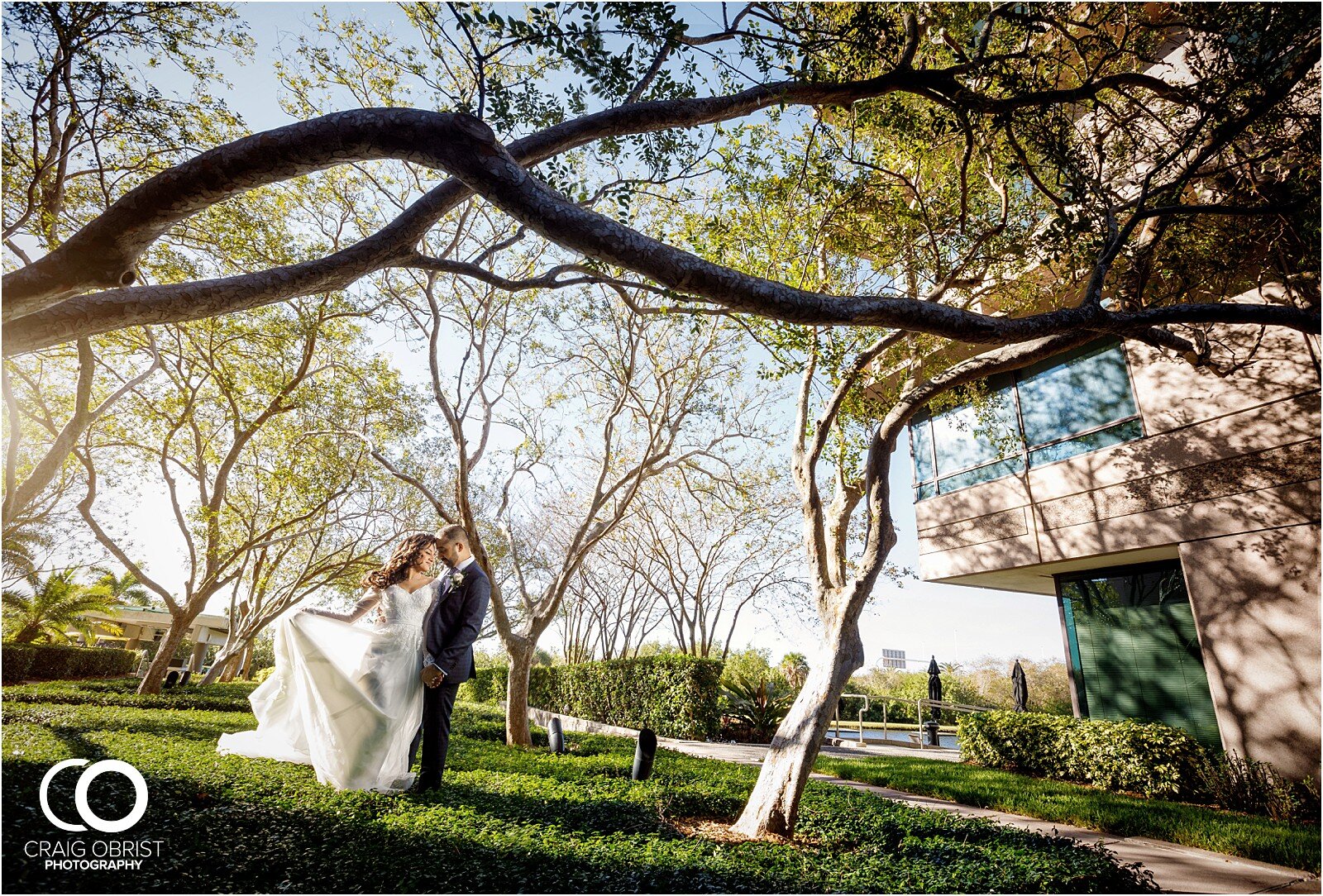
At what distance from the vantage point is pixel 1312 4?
5238mm

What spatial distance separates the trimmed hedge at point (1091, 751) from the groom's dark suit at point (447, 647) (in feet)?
34.9

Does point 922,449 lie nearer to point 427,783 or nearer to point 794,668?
point 794,668

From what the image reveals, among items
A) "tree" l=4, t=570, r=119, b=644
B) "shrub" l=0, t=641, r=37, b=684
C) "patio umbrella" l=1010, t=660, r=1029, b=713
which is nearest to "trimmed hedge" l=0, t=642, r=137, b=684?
"shrub" l=0, t=641, r=37, b=684

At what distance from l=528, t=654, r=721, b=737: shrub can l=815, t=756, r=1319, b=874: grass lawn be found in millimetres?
4107

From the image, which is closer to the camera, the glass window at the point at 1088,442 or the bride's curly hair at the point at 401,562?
the bride's curly hair at the point at 401,562

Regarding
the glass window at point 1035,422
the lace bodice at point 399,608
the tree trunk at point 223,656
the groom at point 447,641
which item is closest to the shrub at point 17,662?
the tree trunk at point 223,656

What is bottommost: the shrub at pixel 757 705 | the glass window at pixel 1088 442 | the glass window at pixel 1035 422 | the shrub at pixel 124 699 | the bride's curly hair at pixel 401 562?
the shrub at pixel 124 699

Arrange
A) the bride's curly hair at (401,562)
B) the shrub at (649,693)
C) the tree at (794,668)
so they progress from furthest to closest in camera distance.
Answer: the tree at (794,668) → the shrub at (649,693) → the bride's curly hair at (401,562)

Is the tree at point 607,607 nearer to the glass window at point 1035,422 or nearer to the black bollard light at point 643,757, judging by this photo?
the glass window at point 1035,422

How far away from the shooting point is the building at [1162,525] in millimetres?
8797

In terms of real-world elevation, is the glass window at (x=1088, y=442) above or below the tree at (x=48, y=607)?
above

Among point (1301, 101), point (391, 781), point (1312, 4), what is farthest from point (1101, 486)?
point (391, 781)

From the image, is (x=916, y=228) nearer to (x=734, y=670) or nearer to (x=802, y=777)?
(x=802, y=777)

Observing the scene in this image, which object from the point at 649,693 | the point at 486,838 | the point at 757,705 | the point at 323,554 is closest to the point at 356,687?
the point at 486,838
